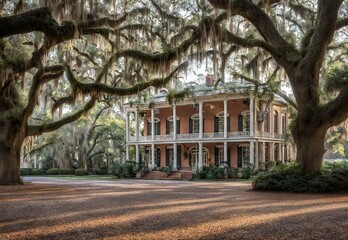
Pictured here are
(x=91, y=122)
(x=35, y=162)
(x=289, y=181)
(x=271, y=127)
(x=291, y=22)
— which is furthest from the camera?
(x=35, y=162)

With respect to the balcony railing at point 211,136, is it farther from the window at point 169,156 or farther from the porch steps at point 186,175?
the porch steps at point 186,175

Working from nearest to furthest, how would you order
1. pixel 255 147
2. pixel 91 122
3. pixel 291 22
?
pixel 291 22
pixel 255 147
pixel 91 122

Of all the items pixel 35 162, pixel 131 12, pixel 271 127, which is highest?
pixel 131 12

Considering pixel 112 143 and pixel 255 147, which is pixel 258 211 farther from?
pixel 112 143

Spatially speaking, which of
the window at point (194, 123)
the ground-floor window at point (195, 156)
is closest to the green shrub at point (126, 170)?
the ground-floor window at point (195, 156)

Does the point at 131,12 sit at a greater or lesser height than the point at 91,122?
greater

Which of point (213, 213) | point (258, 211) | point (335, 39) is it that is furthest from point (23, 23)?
point (335, 39)

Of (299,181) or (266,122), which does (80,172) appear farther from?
(299,181)

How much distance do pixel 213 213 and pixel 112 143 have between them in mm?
37006

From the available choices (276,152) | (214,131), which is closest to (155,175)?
(214,131)

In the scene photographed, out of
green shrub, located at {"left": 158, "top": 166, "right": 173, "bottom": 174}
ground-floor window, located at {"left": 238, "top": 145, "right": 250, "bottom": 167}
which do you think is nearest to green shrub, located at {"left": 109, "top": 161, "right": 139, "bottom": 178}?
green shrub, located at {"left": 158, "top": 166, "right": 173, "bottom": 174}

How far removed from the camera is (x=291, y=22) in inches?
770

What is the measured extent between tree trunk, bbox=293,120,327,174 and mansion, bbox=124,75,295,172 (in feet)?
50.8

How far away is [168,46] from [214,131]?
696 inches
